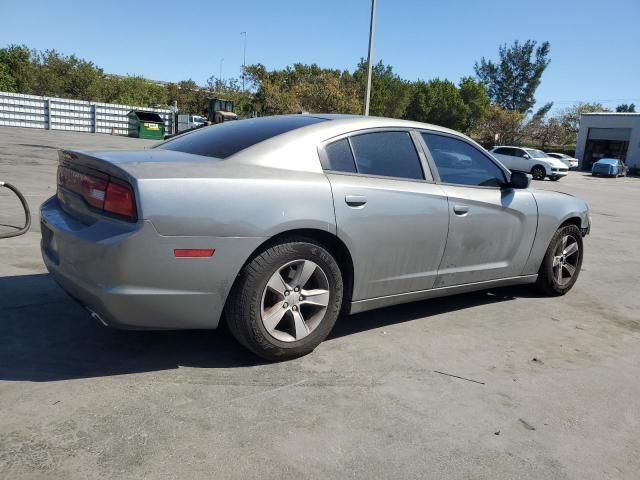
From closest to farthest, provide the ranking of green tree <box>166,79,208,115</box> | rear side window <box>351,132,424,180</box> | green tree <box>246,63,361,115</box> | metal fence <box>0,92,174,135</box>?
rear side window <box>351,132,424,180</box>
metal fence <box>0,92,174,135</box>
green tree <box>246,63,361,115</box>
green tree <box>166,79,208,115</box>

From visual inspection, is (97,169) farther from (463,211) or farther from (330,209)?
(463,211)

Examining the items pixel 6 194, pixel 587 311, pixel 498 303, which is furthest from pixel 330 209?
pixel 6 194

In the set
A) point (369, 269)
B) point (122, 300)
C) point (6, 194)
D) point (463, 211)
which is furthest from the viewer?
point (6, 194)

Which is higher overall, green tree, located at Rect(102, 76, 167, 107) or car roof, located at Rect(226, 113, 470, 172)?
green tree, located at Rect(102, 76, 167, 107)

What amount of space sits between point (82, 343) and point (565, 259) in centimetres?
437

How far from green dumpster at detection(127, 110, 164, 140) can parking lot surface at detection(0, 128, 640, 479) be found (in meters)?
33.3

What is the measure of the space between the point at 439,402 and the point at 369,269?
3.21 ft

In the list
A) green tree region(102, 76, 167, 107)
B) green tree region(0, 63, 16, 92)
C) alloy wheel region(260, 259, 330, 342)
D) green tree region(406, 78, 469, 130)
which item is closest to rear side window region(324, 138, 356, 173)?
alloy wheel region(260, 259, 330, 342)

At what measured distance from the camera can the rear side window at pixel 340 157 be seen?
3521 mm

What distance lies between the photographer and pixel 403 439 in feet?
8.61

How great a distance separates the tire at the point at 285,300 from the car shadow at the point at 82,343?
237 mm

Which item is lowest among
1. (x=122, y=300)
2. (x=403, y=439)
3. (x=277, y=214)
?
(x=403, y=439)

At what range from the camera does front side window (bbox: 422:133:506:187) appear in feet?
13.7

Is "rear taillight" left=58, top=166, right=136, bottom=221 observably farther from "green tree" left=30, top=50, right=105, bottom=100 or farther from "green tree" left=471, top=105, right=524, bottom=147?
"green tree" left=471, top=105, right=524, bottom=147
